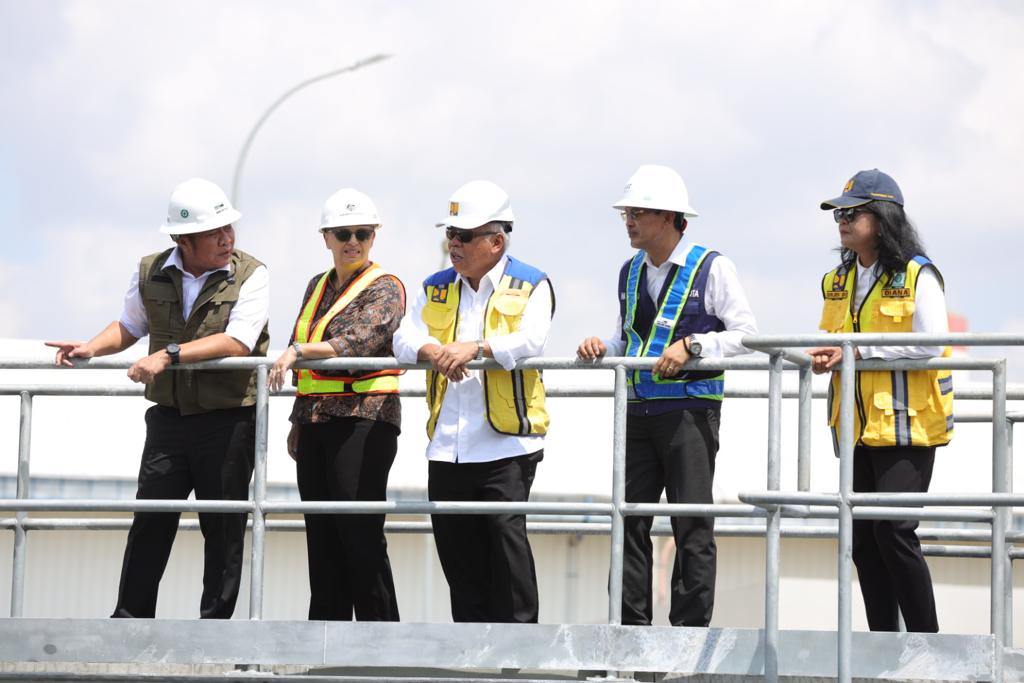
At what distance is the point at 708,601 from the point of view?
6.16 metres

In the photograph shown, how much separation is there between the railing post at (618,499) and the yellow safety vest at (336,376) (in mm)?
1171

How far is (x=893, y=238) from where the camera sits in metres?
6.43

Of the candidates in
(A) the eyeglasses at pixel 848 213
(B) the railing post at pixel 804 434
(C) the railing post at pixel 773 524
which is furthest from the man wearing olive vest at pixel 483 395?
(A) the eyeglasses at pixel 848 213

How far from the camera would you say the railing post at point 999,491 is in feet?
19.9

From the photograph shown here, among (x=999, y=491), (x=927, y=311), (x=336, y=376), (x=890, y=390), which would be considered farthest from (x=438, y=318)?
(x=999, y=491)

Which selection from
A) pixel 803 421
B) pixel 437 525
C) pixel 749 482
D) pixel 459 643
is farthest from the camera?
pixel 749 482

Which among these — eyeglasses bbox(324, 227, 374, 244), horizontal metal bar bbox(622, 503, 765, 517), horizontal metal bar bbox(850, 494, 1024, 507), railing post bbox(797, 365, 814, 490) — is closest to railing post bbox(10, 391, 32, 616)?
eyeglasses bbox(324, 227, 374, 244)

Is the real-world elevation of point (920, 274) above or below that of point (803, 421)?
above

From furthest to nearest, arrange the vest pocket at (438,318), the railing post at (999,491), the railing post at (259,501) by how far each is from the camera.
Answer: the vest pocket at (438,318), the railing post at (259,501), the railing post at (999,491)

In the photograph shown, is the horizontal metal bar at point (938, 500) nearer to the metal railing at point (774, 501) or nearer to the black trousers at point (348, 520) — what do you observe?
the metal railing at point (774, 501)

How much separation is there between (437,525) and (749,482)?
12142 mm

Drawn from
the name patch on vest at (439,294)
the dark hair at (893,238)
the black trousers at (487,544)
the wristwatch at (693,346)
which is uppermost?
the dark hair at (893,238)

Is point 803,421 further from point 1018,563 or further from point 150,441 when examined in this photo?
point 1018,563

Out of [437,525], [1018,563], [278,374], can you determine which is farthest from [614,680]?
[1018,563]
